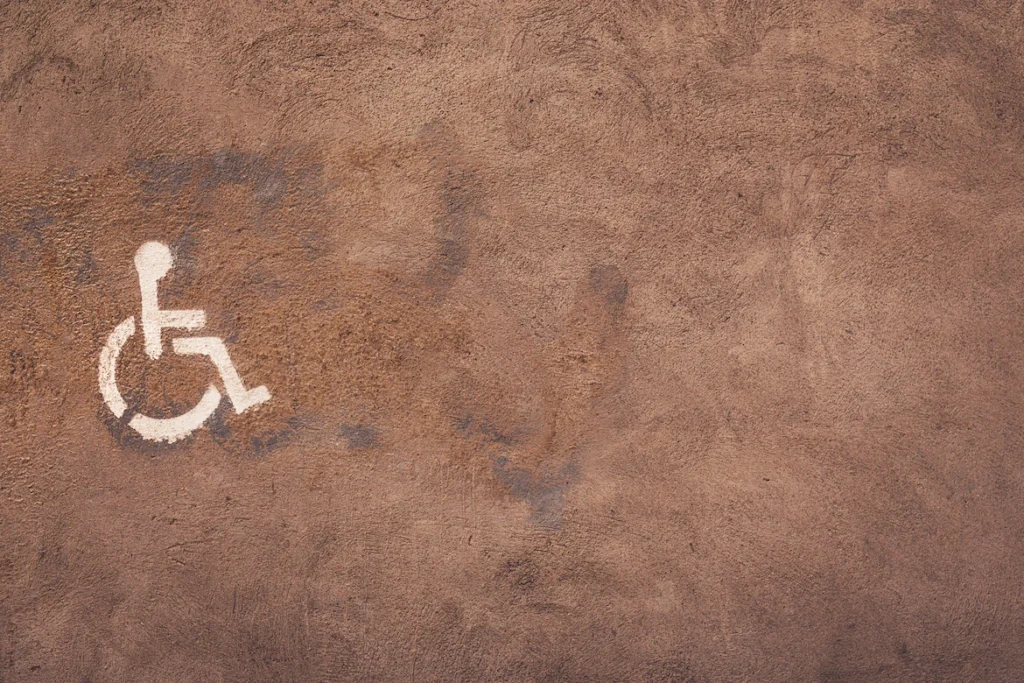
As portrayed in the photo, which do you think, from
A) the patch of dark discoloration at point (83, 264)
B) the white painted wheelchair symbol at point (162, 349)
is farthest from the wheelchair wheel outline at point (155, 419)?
the patch of dark discoloration at point (83, 264)

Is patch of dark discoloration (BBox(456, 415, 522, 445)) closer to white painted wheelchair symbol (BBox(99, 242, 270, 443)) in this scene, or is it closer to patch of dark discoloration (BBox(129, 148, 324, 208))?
white painted wheelchair symbol (BBox(99, 242, 270, 443))

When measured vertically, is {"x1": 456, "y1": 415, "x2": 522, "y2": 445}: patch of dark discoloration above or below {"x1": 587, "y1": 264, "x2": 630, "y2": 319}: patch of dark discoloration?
below

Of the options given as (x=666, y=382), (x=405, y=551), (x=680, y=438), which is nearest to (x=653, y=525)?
(x=680, y=438)

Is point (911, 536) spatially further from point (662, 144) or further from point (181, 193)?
point (181, 193)

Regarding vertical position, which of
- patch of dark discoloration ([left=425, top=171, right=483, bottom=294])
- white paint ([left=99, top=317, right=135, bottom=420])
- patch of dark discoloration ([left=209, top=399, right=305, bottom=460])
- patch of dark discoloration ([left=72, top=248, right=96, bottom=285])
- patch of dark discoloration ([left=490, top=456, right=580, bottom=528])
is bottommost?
patch of dark discoloration ([left=490, top=456, right=580, bottom=528])

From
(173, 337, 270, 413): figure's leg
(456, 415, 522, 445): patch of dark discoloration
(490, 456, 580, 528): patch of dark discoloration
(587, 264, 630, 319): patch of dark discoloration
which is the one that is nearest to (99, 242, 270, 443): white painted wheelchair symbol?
(173, 337, 270, 413): figure's leg

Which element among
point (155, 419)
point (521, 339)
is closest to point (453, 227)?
point (521, 339)

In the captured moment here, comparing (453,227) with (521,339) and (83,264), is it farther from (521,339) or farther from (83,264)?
(83,264)
